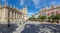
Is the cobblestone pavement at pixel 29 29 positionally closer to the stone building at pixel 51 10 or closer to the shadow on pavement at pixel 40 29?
the shadow on pavement at pixel 40 29

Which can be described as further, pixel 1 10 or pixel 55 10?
pixel 55 10

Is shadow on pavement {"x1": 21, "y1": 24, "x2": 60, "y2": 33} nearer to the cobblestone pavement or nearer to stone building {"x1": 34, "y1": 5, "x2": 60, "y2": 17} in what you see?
the cobblestone pavement

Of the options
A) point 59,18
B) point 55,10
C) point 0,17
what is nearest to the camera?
point 59,18

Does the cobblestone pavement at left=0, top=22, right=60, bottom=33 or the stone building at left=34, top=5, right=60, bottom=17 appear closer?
the cobblestone pavement at left=0, top=22, right=60, bottom=33

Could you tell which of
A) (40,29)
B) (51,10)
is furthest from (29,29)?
(51,10)

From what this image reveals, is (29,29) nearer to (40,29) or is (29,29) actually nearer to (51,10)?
(40,29)

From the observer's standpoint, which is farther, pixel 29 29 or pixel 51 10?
pixel 51 10

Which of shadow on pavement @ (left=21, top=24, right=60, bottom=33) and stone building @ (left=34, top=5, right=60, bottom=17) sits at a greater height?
stone building @ (left=34, top=5, right=60, bottom=17)

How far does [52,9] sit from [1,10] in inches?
893

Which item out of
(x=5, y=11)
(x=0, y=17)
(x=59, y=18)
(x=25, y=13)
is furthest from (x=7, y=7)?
(x=25, y=13)

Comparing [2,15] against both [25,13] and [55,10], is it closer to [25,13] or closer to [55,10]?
[55,10]

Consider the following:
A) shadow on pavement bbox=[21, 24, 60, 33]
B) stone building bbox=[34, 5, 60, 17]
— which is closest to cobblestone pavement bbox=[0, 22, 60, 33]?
shadow on pavement bbox=[21, 24, 60, 33]

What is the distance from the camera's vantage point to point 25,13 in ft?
219

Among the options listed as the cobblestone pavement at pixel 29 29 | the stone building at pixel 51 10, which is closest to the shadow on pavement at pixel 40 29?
the cobblestone pavement at pixel 29 29
